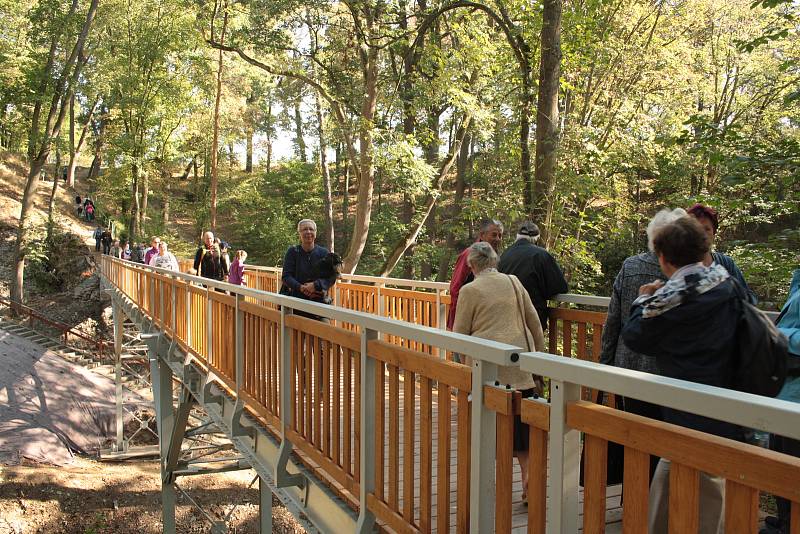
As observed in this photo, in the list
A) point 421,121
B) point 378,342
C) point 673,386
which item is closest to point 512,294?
point 378,342

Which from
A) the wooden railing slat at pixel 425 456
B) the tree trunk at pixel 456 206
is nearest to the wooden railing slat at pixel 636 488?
the wooden railing slat at pixel 425 456

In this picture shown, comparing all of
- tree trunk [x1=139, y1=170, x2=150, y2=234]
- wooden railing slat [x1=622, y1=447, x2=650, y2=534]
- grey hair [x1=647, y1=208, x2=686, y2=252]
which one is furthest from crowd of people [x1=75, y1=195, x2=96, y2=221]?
wooden railing slat [x1=622, y1=447, x2=650, y2=534]

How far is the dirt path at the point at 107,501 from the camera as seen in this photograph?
571 inches

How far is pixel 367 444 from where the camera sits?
129 inches

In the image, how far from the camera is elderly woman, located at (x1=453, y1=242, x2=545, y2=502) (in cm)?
388

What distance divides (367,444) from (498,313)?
116 centimetres

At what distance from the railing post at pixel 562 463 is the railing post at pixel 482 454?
0.34 meters

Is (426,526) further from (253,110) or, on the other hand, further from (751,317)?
(253,110)

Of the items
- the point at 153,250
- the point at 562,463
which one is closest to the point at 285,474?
the point at 562,463

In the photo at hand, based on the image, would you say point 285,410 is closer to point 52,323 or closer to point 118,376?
point 118,376

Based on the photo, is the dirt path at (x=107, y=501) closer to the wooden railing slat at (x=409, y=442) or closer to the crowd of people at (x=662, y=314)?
the crowd of people at (x=662, y=314)

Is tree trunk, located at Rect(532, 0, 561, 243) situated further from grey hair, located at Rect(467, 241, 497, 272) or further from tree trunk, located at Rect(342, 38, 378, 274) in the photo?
grey hair, located at Rect(467, 241, 497, 272)

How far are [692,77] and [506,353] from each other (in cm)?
1801

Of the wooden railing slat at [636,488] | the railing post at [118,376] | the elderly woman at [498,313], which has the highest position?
the elderly woman at [498,313]
